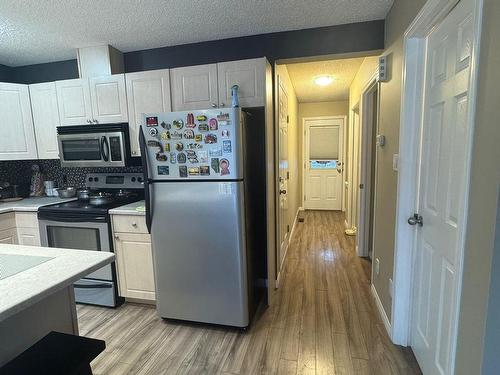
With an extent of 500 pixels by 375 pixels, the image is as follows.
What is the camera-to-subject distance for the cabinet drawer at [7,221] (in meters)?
2.47

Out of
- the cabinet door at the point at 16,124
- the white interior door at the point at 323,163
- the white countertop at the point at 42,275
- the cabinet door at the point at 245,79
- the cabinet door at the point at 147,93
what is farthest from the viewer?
the white interior door at the point at 323,163

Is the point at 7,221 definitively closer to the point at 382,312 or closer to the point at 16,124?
the point at 16,124

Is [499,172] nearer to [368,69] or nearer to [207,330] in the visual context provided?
[207,330]

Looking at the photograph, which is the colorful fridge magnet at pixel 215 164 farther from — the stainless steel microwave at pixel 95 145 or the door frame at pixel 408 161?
the door frame at pixel 408 161

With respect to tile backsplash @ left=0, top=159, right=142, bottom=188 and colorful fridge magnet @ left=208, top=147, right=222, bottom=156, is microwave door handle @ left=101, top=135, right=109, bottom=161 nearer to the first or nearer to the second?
tile backsplash @ left=0, top=159, right=142, bottom=188

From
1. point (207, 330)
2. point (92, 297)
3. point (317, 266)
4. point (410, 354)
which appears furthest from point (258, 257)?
point (92, 297)

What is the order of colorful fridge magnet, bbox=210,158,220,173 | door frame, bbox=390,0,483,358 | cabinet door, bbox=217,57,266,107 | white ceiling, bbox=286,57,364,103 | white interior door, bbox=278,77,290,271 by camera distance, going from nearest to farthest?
1. door frame, bbox=390,0,483,358
2. colorful fridge magnet, bbox=210,158,220,173
3. cabinet door, bbox=217,57,266,107
4. white interior door, bbox=278,77,290,271
5. white ceiling, bbox=286,57,364,103

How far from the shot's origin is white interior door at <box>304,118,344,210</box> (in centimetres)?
580

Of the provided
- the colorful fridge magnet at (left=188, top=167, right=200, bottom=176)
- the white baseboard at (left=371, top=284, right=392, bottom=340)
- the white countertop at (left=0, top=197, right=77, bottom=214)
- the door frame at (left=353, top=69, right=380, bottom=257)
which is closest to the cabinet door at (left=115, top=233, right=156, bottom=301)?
the colorful fridge magnet at (left=188, top=167, right=200, bottom=176)

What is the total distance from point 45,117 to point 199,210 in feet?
6.73

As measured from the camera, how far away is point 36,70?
3021mm

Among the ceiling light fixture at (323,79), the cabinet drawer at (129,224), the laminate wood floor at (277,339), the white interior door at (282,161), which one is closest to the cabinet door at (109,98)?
the cabinet drawer at (129,224)

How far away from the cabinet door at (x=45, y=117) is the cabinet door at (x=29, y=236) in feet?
2.48

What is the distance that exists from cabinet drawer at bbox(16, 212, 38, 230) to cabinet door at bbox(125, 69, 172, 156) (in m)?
1.23
